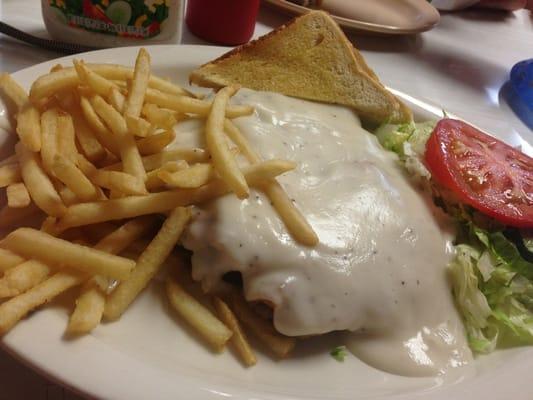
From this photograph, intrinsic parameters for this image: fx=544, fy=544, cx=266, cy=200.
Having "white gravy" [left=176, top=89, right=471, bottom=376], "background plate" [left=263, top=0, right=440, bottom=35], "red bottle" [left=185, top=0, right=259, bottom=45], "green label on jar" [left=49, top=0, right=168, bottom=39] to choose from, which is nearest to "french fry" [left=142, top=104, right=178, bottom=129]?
"white gravy" [left=176, top=89, right=471, bottom=376]

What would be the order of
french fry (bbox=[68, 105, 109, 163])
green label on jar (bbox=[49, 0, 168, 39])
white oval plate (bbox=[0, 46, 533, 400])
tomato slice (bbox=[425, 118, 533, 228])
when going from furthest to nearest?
green label on jar (bbox=[49, 0, 168, 39]), tomato slice (bbox=[425, 118, 533, 228]), french fry (bbox=[68, 105, 109, 163]), white oval plate (bbox=[0, 46, 533, 400])

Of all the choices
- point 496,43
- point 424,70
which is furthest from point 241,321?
point 496,43

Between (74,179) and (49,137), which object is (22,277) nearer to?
(74,179)

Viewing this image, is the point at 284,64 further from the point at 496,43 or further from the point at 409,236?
the point at 496,43

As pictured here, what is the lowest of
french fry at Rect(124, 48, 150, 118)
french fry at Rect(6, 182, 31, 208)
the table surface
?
the table surface

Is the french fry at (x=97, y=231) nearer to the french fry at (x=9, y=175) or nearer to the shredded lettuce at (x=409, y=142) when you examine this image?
the french fry at (x=9, y=175)

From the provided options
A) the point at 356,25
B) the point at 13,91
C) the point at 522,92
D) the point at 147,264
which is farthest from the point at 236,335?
the point at 522,92

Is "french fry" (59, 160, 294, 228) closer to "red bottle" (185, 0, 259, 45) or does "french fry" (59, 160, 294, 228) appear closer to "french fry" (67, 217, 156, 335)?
"french fry" (67, 217, 156, 335)
